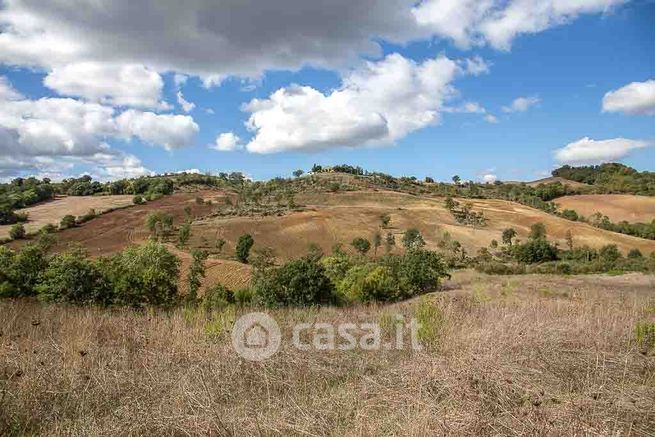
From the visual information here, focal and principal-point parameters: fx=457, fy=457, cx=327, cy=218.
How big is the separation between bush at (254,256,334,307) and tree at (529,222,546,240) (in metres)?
52.9

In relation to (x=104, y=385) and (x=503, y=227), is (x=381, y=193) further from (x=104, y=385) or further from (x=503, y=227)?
(x=104, y=385)

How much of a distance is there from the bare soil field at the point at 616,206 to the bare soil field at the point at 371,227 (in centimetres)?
1045

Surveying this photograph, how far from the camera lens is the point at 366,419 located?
12.9 ft

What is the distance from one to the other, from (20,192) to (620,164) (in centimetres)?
15982

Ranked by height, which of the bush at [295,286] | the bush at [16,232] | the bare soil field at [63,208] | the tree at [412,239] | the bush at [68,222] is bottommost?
the tree at [412,239]

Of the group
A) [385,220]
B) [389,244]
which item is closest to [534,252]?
[389,244]

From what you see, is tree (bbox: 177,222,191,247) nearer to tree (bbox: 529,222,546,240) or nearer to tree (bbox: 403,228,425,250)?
tree (bbox: 403,228,425,250)

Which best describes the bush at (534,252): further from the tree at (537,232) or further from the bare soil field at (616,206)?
the bare soil field at (616,206)

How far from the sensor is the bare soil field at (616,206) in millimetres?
80681

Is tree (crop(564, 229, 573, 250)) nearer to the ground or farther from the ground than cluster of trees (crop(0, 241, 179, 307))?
nearer to the ground

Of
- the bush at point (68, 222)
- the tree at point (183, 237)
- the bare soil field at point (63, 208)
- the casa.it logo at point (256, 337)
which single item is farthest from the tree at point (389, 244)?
the casa.it logo at point (256, 337)

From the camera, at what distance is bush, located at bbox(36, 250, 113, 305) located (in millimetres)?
18750

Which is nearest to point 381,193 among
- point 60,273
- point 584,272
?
point 584,272

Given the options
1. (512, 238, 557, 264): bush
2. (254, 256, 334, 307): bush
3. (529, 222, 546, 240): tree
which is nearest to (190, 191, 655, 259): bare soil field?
(529, 222, 546, 240): tree
